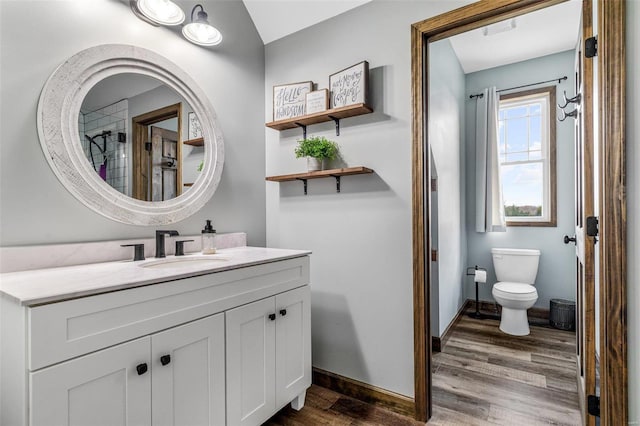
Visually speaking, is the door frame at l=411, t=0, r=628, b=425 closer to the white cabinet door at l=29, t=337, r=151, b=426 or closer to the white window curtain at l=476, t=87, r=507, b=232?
the white cabinet door at l=29, t=337, r=151, b=426

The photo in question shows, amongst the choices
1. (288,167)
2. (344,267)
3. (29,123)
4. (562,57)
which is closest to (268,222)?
(288,167)

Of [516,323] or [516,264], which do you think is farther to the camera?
[516,264]

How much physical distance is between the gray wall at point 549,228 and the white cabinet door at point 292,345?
2732mm

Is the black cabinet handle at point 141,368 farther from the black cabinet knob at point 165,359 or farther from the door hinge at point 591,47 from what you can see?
the door hinge at point 591,47

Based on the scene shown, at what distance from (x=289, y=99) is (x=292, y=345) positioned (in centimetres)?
160

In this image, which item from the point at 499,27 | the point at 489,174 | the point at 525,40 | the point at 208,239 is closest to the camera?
the point at 208,239

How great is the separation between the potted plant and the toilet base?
93.0 inches

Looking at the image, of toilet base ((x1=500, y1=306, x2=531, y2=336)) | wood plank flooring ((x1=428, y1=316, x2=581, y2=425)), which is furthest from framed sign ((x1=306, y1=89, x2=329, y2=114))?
toilet base ((x1=500, y1=306, x2=531, y2=336))

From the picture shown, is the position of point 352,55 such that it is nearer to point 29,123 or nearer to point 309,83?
point 309,83

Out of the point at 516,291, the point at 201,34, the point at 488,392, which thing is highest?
the point at 201,34

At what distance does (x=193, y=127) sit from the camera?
6.38 feet

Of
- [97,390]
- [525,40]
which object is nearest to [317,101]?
[97,390]

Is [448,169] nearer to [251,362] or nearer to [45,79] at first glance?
[251,362]

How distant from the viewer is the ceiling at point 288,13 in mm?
2111
